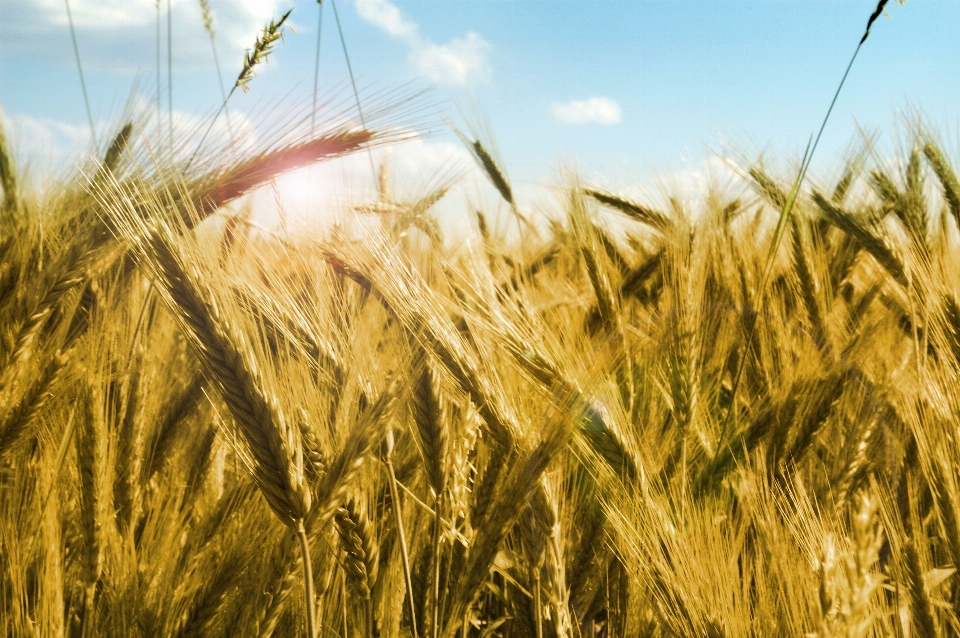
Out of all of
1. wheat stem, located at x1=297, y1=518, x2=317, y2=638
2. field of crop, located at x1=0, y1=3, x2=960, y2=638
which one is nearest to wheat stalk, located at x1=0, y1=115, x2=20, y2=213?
field of crop, located at x1=0, y1=3, x2=960, y2=638

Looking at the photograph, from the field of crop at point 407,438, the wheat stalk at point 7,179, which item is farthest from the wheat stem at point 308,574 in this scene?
the wheat stalk at point 7,179

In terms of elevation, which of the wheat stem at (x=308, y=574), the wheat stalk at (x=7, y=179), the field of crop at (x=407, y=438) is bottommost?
the wheat stem at (x=308, y=574)

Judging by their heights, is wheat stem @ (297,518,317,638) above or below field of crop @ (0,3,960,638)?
below

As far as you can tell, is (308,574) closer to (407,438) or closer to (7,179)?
(407,438)

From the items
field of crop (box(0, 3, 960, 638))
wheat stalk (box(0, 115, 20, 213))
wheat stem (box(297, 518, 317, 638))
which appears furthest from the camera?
wheat stalk (box(0, 115, 20, 213))

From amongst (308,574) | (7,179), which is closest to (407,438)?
(308,574)

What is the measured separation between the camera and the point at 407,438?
1519 mm

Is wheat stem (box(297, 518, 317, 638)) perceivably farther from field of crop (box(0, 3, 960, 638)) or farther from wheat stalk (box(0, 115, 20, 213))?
wheat stalk (box(0, 115, 20, 213))

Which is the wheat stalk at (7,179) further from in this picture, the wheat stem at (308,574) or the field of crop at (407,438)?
the wheat stem at (308,574)

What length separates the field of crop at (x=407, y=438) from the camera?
0.90 meters

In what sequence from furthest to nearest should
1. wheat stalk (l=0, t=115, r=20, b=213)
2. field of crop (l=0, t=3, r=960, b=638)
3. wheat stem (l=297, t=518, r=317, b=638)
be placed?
wheat stalk (l=0, t=115, r=20, b=213) → field of crop (l=0, t=3, r=960, b=638) → wheat stem (l=297, t=518, r=317, b=638)

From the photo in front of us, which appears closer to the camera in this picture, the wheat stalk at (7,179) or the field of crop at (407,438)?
the field of crop at (407,438)

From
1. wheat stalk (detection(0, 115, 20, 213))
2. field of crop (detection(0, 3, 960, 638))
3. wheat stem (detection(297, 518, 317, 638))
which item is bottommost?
wheat stem (detection(297, 518, 317, 638))

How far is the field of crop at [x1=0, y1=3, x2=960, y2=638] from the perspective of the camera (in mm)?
901
